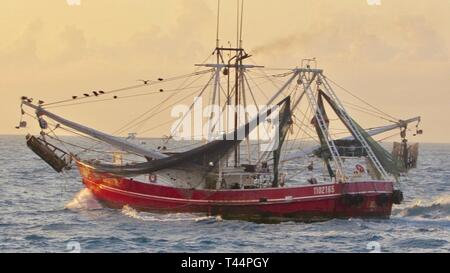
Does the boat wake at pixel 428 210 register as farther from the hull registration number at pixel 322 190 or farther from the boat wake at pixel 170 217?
the boat wake at pixel 170 217

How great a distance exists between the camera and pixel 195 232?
125 feet

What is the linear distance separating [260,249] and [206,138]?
14.4 meters

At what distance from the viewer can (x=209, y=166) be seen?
141 ft

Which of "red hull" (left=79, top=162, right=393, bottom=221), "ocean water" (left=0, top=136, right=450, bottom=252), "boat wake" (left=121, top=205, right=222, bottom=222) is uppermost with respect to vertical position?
"red hull" (left=79, top=162, right=393, bottom=221)

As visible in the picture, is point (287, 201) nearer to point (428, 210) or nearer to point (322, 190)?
point (322, 190)

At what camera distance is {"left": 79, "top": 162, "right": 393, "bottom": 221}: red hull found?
135 ft

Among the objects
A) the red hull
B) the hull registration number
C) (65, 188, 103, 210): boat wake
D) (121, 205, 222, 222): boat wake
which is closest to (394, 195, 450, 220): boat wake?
the red hull

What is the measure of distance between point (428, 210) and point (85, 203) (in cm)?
1872

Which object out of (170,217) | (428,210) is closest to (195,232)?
(170,217)

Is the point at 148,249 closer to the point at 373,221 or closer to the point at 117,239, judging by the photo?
the point at 117,239

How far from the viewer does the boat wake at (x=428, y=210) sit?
45.3 meters

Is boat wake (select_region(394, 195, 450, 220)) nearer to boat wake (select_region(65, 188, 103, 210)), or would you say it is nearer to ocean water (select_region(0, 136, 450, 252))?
ocean water (select_region(0, 136, 450, 252))
